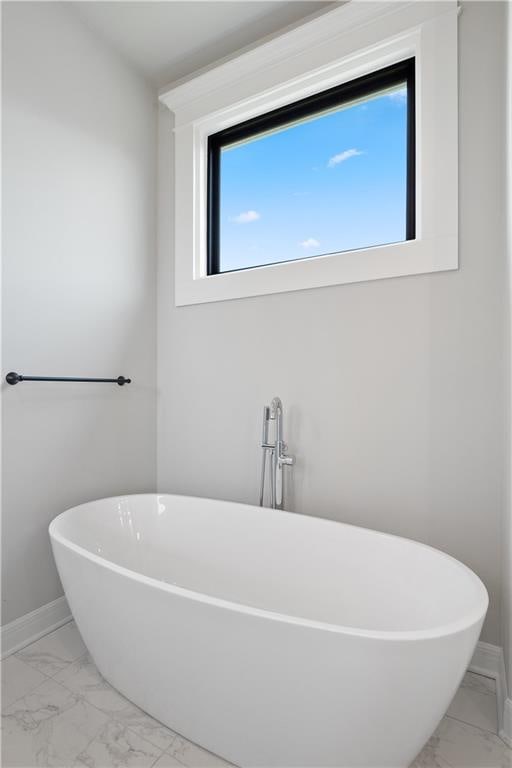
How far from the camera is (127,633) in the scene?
1.24 m

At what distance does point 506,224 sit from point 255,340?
1138 mm

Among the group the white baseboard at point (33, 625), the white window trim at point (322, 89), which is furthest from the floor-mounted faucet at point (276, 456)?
the white baseboard at point (33, 625)

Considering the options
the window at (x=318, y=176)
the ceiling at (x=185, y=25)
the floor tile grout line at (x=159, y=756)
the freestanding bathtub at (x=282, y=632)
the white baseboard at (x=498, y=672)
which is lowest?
the floor tile grout line at (x=159, y=756)

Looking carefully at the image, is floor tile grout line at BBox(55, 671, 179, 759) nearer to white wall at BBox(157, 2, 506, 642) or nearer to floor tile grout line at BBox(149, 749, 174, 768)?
floor tile grout line at BBox(149, 749, 174, 768)

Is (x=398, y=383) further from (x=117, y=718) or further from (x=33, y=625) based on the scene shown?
(x=33, y=625)

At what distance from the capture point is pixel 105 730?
1267 millimetres

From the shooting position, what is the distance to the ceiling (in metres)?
1.91

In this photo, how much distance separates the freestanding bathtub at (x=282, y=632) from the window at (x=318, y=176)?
1338 millimetres

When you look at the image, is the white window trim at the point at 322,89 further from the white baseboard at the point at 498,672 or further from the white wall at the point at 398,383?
the white baseboard at the point at 498,672

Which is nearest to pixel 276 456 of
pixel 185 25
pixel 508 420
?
pixel 508 420

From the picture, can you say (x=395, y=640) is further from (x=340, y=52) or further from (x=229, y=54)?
(x=229, y=54)

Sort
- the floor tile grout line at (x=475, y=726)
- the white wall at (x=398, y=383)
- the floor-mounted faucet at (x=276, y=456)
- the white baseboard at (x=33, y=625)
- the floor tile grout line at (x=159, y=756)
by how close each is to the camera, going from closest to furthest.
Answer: the floor tile grout line at (x=159, y=756) < the floor tile grout line at (x=475, y=726) < the white wall at (x=398, y=383) < the white baseboard at (x=33, y=625) < the floor-mounted faucet at (x=276, y=456)

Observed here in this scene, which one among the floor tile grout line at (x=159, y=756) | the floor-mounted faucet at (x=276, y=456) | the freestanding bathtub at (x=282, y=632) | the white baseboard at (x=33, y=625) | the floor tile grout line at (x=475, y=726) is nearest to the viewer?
the freestanding bathtub at (x=282, y=632)

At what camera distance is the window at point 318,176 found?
188 centimetres
